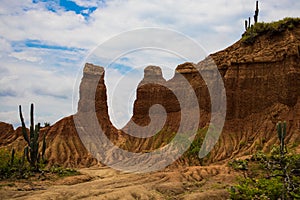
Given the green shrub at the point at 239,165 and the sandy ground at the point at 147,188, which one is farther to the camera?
the green shrub at the point at 239,165

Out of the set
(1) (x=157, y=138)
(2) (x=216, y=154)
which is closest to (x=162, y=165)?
(2) (x=216, y=154)

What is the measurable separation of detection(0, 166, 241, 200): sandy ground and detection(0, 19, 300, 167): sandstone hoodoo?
45.4ft

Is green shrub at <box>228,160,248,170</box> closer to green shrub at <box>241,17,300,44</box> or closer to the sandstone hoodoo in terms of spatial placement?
the sandstone hoodoo

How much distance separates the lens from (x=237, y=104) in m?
59.7

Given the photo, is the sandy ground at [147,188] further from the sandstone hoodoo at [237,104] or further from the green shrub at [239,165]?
the sandstone hoodoo at [237,104]

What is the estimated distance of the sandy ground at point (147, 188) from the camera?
28.5 meters

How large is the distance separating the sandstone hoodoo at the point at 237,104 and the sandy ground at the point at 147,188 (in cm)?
1383

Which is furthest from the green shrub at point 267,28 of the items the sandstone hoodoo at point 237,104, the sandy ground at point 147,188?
the sandy ground at point 147,188

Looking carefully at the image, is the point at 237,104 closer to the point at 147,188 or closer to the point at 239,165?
the point at 239,165

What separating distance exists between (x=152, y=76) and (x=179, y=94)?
48.3 feet

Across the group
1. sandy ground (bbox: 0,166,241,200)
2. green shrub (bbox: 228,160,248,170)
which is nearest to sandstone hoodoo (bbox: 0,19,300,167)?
green shrub (bbox: 228,160,248,170)

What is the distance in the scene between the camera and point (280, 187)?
17.2m

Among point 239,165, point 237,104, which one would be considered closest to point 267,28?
point 237,104

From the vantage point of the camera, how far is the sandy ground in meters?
28.5
